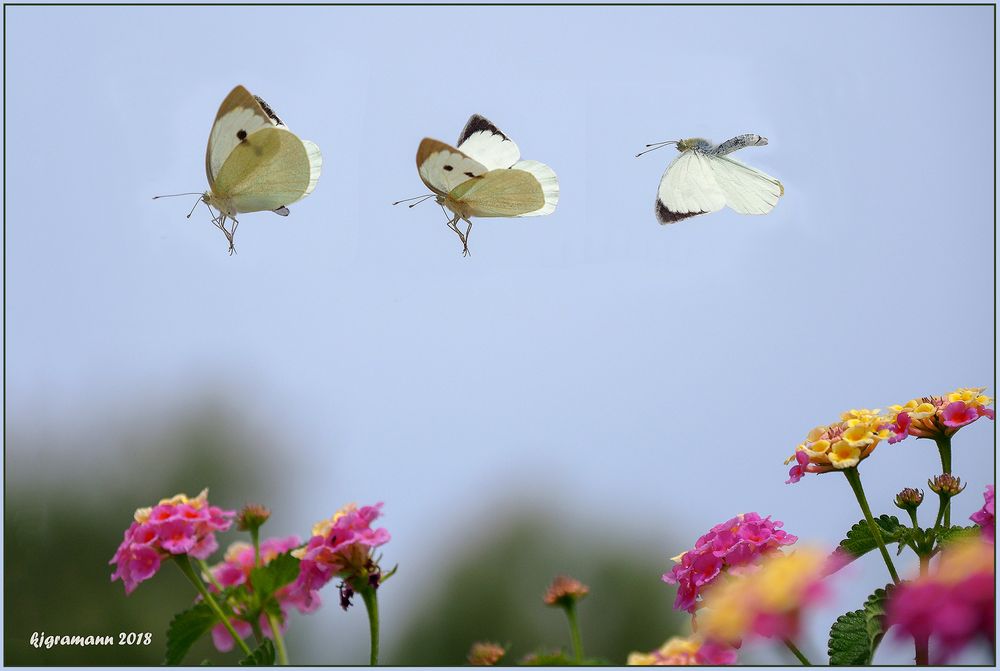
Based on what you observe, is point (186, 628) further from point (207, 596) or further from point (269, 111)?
point (269, 111)

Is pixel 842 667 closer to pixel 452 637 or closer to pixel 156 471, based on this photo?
pixel 452 637

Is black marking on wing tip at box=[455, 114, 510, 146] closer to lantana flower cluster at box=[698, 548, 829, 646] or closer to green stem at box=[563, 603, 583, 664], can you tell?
green stem at box=[563, 603, 583, 664]

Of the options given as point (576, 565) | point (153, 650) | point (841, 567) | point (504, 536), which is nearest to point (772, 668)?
point (841, 567)

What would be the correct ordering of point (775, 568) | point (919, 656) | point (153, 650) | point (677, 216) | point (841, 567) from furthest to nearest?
point (153, 650) < point (677, 216) < point (841, 567) < point (919, 656) < point (775, 568)

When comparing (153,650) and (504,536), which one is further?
(504,536)

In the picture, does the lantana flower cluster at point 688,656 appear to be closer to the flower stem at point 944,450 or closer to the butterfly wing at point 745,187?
the flower stem at point 944,450

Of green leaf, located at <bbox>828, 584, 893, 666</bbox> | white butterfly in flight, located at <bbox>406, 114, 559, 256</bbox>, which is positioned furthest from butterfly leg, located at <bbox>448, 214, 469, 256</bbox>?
green leaf, located at <bbox>828, 584, 893, 666</bbox>
